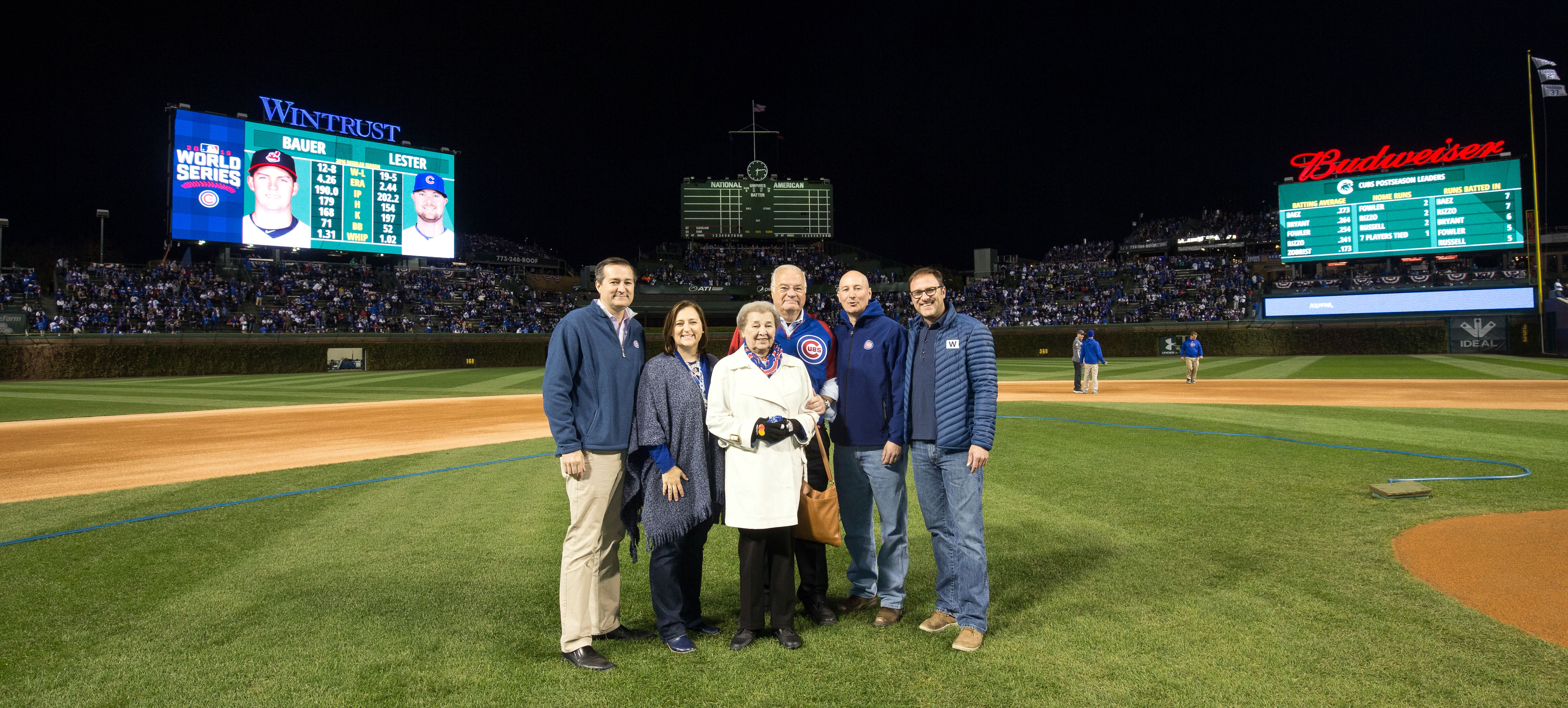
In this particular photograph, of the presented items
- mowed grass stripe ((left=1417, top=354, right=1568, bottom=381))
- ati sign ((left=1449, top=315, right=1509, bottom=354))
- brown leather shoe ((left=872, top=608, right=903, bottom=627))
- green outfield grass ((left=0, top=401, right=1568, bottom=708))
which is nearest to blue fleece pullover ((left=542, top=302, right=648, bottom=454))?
green outfield grass ((left=0, top=401, right=1568, bottom=708))

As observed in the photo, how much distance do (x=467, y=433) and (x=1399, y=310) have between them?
44.9 meters

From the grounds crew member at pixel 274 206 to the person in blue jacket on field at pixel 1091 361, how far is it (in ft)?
125

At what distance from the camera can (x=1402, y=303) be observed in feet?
124

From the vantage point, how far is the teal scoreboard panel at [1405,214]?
36094 millimetres

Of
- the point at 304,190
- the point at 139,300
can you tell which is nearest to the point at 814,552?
the point at 304,190

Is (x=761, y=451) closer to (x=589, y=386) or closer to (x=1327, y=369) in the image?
(x=589, y=386)

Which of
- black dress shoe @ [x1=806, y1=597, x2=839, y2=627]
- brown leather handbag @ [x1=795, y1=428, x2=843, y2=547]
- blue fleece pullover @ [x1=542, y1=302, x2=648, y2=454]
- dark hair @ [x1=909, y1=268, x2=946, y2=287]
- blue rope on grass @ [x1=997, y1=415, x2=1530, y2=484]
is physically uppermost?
dark hair @ [x1=909, y1=268, x2=946, y2=287]

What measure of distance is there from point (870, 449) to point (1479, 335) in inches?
1849

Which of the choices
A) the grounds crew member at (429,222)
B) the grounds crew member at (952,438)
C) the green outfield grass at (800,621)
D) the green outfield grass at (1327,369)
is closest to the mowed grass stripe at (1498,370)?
the green outfield grass at (1327,369)

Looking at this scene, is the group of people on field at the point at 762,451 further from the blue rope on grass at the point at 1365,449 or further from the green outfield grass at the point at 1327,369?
the green outfield grass at the point at 1327,369

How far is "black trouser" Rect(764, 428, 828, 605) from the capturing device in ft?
13.1

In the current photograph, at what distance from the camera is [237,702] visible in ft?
10.4

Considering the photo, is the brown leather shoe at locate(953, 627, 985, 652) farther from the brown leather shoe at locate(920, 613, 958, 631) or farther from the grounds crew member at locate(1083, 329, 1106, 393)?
the grounds crew member at locate(1083, 329, 1106, 393)

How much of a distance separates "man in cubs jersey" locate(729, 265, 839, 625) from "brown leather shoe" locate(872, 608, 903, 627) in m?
0.24
